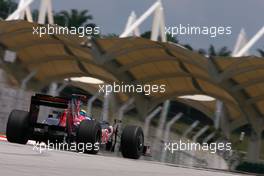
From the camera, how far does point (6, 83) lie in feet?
120

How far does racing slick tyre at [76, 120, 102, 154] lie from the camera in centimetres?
1806

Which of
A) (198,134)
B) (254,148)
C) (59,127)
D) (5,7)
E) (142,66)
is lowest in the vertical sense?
(59,127)

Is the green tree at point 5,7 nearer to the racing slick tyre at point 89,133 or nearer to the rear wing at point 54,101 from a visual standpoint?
the rear wing at point 54,101

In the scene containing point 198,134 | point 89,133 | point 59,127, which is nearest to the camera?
point 89,133

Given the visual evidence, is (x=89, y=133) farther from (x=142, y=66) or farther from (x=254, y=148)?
(x=254, y=148)

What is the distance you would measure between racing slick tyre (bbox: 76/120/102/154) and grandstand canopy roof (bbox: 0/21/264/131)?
53.6 feet

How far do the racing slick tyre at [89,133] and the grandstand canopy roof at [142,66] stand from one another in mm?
16340

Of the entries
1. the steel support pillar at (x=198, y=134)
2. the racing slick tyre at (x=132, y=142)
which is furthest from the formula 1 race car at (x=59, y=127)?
the steel support pillar at (x=198, y=134)

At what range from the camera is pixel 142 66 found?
135 feet

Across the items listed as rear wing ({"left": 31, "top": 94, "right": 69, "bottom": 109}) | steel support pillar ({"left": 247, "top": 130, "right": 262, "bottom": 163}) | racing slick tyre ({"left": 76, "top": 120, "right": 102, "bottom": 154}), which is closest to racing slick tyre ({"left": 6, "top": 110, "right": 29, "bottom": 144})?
rear wing ({"left": 31, "top": 94, "right": 69, "bottom": 109})

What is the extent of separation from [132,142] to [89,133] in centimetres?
161

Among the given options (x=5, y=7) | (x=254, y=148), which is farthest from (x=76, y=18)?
(x=254, y=148)

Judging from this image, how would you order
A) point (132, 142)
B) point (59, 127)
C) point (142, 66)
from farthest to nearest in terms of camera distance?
point (142, 66) < point (132, 142) < point (59, 127)

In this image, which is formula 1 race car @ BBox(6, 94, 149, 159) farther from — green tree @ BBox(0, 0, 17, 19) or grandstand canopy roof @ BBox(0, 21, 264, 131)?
green tree @ BBox(0, 0, 17, 19)
